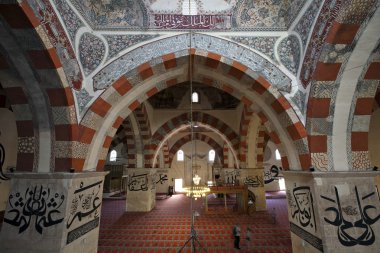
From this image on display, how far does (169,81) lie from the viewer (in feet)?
16.4

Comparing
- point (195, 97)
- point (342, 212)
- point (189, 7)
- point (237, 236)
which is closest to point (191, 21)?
point (189, 7)

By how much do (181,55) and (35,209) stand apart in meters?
3.61

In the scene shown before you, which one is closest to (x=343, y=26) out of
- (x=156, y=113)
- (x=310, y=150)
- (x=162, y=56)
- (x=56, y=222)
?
(x=310, y=150)

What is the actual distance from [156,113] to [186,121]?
1.42 meters

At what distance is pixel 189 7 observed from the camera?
4.39 m

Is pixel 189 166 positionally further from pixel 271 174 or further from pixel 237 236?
pixel 237 236

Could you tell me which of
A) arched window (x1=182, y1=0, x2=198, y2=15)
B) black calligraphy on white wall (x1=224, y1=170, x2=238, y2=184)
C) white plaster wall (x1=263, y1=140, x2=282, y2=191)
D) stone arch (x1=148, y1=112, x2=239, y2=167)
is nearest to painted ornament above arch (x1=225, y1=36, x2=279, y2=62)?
arched window (x1=182, y1=0, x2=198, y2=15)

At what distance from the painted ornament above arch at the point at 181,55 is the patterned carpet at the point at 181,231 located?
3.65 metres

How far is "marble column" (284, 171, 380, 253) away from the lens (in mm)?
3238

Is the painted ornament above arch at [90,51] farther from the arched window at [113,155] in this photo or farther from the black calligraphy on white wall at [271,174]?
the black calligraphy on white wall at [271,174]

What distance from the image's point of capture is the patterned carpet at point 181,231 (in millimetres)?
4910

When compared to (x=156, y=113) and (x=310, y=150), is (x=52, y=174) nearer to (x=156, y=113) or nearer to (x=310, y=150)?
(x=310, y=150)

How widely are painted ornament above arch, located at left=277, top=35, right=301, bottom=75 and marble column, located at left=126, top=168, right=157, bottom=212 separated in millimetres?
6732

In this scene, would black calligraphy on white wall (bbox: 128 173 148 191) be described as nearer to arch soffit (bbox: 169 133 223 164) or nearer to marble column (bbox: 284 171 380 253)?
arch soffit (bbox: 169 133 223 164)
